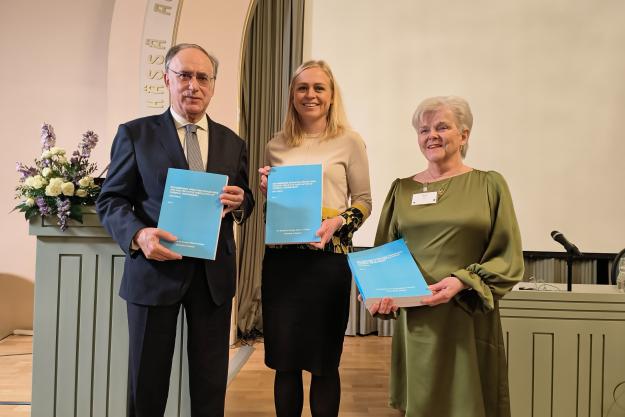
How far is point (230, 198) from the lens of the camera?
1354mm

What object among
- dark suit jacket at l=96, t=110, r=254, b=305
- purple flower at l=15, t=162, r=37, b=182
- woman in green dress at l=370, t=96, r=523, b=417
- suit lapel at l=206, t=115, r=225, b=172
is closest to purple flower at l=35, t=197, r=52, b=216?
purple flower at l=15, t=162, r=37, b=182

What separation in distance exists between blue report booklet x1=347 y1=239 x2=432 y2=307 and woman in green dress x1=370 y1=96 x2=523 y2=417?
4 cm

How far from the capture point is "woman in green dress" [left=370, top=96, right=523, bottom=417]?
1.37 meters

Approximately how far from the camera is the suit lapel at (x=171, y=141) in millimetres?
1384

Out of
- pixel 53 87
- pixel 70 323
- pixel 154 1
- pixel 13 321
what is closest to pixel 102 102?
pixel 53 87

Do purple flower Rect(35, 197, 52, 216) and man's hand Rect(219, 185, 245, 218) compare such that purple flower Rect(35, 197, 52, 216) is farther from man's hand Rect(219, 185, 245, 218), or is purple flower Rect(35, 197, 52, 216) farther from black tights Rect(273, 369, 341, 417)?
black tights Rect(273, 369, 341, 417)

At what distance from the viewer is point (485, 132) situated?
14.1ft

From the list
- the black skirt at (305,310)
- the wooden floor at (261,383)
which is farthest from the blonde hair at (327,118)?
the wooden floor at (261,383)

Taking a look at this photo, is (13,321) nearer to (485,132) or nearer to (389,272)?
(389,272)

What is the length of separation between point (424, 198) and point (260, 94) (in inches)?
124

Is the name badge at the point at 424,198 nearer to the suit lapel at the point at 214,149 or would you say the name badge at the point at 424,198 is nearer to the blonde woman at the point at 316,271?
the blonde woman at the point at 316,271

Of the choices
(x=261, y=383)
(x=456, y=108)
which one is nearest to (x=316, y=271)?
(x=456, y=108)

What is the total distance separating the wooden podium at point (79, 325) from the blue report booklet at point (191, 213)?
0.69 m

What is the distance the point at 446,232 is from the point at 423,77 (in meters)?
3.30
